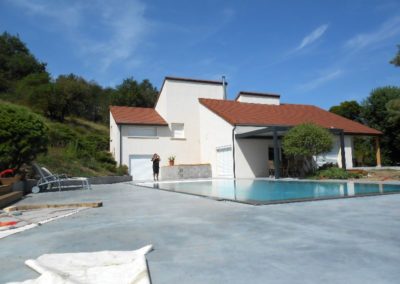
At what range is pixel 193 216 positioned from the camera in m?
5.85

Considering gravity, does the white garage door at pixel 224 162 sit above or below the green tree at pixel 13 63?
below

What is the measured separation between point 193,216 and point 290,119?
20.0 metres

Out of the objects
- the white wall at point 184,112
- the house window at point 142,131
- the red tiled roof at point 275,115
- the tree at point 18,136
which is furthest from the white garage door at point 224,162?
the tree at point 18,136

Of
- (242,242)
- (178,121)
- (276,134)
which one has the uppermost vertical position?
(178,121)

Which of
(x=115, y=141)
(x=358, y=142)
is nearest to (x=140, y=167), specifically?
(x=115, y=141)

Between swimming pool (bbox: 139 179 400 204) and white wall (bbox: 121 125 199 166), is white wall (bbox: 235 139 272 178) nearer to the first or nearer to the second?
white wall (bbox: 121 125 199 166)

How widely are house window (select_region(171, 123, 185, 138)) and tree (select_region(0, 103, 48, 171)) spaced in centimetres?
1338

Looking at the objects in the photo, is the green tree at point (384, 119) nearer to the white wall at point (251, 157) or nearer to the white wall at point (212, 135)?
the white wall at point (251, 157)

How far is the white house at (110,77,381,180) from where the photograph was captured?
69.8ft

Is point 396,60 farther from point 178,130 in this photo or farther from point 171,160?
point 171,160

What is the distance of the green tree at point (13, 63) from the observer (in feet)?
141

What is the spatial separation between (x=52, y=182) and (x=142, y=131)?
1236 cm

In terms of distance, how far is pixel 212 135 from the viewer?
23750mm

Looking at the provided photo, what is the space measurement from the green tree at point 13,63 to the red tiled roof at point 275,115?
30912mm
